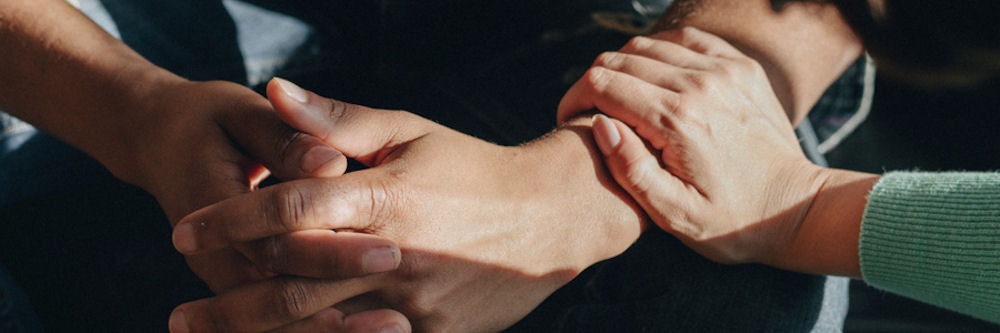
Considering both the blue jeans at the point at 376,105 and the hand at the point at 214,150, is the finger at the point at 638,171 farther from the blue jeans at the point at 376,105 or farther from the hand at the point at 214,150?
the hand at the point at 214,150

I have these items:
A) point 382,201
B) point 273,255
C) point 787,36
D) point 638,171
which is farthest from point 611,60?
point 273,255

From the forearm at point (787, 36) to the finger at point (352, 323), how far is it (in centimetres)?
67

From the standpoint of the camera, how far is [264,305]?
2.39 feet

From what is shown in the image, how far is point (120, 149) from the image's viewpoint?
2.83 feet

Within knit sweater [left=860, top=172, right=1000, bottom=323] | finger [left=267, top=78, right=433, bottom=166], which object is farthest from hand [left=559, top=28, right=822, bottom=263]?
finger [left=267, top=78, right=433, bottom=166]

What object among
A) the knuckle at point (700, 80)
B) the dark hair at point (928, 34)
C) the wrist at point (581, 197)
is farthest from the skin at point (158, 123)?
the dark hair at point (928, 34)

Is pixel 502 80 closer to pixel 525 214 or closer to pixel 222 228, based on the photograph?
pixel 525 214

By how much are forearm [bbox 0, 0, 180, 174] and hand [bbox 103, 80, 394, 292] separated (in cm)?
3

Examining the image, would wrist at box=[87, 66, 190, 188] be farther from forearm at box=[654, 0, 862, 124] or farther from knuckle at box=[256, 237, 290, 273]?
forearm at box=[654, 0, 862, 124]

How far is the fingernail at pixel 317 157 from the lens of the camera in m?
0.75

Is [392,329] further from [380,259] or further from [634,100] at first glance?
[634,100]

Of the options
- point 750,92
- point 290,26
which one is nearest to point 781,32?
point 750,92

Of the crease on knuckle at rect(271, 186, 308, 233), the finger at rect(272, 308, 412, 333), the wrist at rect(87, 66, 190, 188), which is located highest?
the wrist at rect(87, 66, 190, 188)

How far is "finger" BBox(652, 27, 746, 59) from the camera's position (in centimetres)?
102
